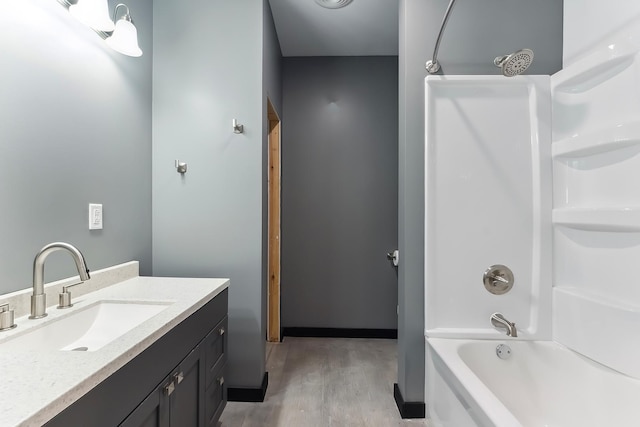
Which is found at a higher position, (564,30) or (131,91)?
(564,30)

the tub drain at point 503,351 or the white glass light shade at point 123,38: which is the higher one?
the white glass light shade at point 123,38

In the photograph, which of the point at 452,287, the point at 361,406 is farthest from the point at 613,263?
the point at 361,406

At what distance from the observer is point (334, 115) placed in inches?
118

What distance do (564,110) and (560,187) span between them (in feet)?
1.37

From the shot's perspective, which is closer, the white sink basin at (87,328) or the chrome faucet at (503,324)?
the white sink basin at (87,328)

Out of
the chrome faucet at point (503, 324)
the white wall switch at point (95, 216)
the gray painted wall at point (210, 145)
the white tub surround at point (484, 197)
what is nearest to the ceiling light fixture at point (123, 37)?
the gray painted wall at point (210, 145)

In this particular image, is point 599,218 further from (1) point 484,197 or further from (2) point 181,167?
(2) point 181,167

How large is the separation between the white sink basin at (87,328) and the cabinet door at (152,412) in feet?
1.11

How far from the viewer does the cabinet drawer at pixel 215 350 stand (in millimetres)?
1449

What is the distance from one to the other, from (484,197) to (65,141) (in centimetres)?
211

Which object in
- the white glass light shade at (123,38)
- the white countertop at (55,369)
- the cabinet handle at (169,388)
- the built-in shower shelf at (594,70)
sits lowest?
the cabinet handle at (169,388)

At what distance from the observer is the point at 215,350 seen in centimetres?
155

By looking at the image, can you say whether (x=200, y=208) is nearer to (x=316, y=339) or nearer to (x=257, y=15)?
(x=257, y=15)

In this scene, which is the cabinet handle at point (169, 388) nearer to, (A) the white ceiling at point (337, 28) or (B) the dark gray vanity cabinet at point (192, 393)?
(B) the dark gray vanity cabinet at point (192, 393)
